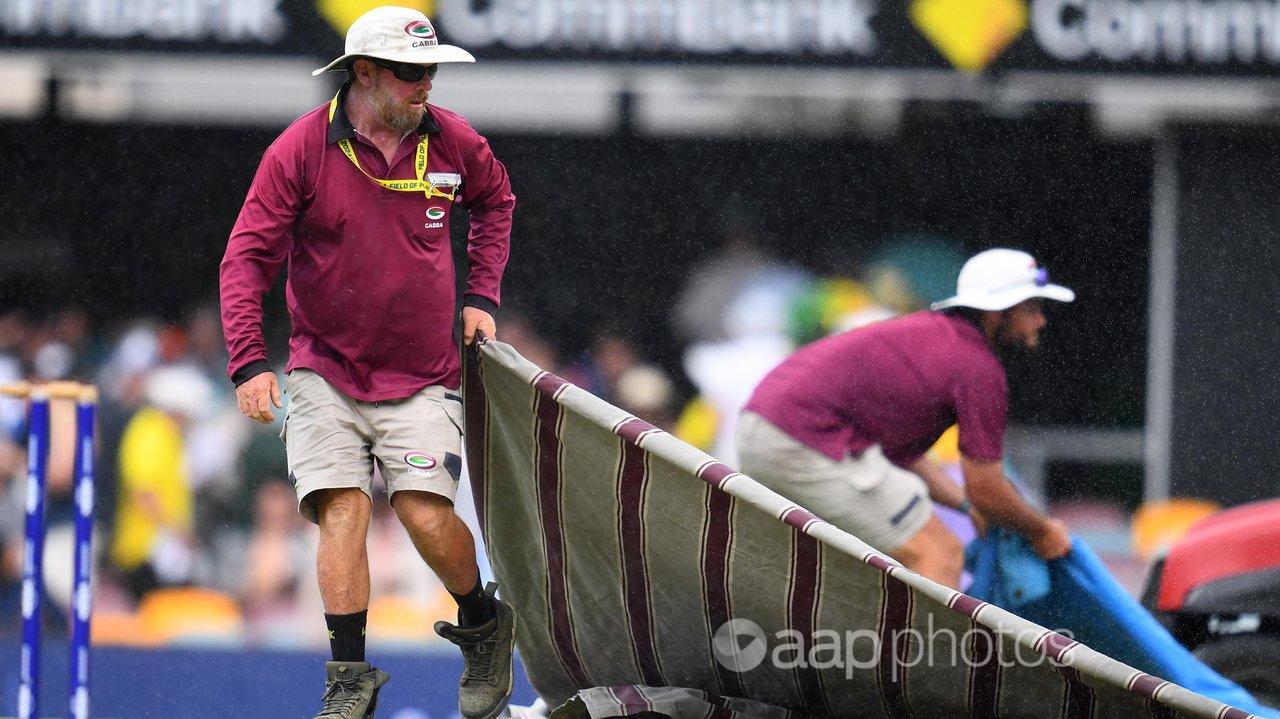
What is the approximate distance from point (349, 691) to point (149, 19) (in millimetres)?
3716

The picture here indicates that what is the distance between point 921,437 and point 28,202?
12.6ft

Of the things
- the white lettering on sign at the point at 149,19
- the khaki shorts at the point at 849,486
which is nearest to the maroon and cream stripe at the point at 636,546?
the khaki shorts at the point at 849,486

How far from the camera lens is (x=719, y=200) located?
6645 mm

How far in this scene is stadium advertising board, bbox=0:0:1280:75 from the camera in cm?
632

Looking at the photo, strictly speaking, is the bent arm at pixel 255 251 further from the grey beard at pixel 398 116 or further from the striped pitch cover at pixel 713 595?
the striped pitch cover at pixel 713 595

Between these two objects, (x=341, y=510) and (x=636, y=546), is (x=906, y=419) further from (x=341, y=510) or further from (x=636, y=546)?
(x=341, y=510)

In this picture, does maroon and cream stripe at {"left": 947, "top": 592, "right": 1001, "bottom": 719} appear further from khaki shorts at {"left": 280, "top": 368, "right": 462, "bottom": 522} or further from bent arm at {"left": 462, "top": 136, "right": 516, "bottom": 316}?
bent arm at {"left": 462, "top": 136, "right": 516, "bottom": 316}

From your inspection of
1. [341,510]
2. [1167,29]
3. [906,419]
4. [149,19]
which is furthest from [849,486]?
[149,19]

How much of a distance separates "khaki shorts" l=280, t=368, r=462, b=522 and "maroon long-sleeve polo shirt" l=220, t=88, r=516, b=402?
42 millimetres

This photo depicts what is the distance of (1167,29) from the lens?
631cm

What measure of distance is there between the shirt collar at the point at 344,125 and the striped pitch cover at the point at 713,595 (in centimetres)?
56

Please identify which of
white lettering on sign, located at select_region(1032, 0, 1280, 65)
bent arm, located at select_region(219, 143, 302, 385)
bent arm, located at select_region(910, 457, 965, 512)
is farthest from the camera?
white lettering on sign, located at select_region(1032, 0, 1280, 65)

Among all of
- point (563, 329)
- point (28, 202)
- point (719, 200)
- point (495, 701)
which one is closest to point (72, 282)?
point (28, 202)

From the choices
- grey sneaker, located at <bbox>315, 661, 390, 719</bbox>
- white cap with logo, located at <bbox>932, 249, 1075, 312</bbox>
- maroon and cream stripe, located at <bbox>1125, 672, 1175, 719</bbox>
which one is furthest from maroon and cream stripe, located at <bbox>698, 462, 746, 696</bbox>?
white cap with logo, located at <bbox>932, 249, 1075, 312</bbox>
